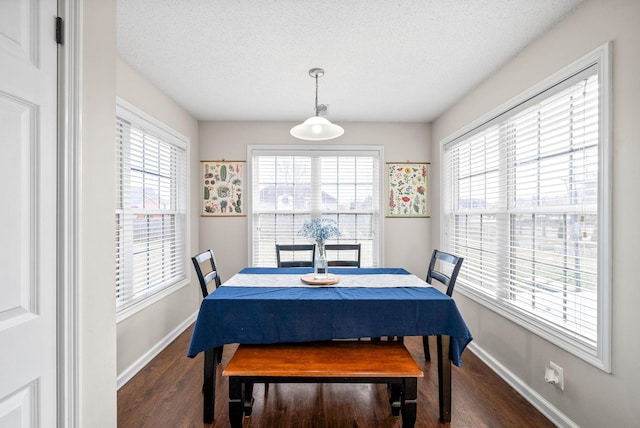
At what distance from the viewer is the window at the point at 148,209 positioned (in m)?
2.38

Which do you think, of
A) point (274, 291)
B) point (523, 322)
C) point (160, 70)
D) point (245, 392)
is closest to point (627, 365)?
point (523, 322)

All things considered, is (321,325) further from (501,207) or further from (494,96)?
(494,96)

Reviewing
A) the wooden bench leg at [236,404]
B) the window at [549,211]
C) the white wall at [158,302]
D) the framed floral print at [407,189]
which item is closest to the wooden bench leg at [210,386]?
the wooden bench leg at [236,404]

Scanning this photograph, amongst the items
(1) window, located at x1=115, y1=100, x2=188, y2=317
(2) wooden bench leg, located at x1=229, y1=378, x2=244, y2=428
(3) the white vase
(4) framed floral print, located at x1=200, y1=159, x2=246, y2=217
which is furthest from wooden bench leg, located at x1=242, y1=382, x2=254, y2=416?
(4) framed floral print, located at x1=200, y1=159, x2=246, y2=217

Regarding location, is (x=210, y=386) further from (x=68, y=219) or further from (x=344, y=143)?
(x=344, y=143)

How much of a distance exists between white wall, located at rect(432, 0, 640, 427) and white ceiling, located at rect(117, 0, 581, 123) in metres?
0.19

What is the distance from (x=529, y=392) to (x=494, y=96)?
90.8 inches

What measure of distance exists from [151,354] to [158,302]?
17.8 inches

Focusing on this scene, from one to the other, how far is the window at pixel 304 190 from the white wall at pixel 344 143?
0.14 metres

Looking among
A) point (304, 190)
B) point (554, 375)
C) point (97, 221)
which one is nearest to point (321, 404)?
point (554, 375)

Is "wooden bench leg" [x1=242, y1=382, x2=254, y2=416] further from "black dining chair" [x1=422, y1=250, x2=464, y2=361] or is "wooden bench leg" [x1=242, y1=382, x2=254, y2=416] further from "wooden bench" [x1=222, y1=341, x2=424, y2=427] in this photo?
"black dining chair" [x1=422, y1=250, x2=464, y2=361]

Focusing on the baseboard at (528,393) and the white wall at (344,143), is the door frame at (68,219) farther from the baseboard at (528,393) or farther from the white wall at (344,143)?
the white wall at (344,143)

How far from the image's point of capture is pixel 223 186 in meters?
3.81

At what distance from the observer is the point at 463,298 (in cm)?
307
